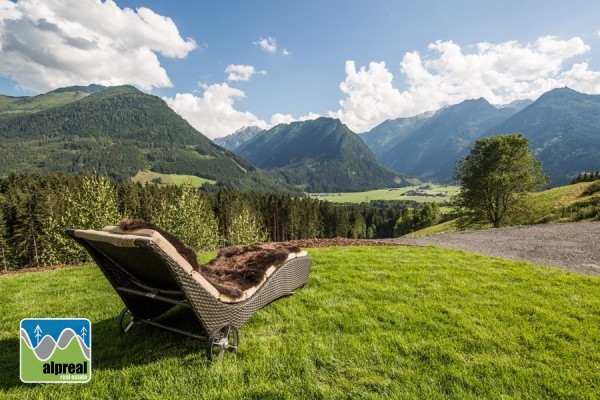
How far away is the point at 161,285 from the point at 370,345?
3062 millimetres

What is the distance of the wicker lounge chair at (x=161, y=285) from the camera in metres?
3.81

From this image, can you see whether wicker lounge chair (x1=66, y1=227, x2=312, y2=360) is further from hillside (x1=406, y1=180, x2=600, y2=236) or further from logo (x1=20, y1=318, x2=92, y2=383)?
hillside (x1=406, y1=180, x2=600, y2=236)

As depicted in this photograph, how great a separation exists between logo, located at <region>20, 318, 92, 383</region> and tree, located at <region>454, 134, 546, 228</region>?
29.5 metres

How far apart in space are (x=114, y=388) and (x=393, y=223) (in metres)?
107

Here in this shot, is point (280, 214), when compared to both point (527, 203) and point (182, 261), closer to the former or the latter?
point (527, 203)

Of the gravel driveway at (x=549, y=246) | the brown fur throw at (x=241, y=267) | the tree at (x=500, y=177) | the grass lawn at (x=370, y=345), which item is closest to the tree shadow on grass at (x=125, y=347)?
the grass lawn at (x=370, y=345)

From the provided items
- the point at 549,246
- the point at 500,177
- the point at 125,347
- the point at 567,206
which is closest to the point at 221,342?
the point at 125,347

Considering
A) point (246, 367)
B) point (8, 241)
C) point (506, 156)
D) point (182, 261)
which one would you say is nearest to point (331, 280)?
point (246, 367)

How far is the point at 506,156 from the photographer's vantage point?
26.8m

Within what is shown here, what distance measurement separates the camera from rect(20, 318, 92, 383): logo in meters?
3.86

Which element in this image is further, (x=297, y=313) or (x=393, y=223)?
(x=393, y=223)

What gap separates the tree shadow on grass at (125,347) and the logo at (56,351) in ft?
0.44

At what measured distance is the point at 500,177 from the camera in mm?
26219

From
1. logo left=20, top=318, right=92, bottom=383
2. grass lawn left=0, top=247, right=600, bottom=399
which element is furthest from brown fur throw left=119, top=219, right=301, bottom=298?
logo left=20, top=318, right=92, bottom=383
